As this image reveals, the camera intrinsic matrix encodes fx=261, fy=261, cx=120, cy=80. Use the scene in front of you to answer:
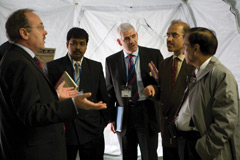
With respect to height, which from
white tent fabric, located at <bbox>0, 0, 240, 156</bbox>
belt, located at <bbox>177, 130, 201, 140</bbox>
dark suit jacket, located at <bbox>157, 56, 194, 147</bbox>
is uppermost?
white tent fabric, located at <bbox>0, 0, 240, 156</bbox>

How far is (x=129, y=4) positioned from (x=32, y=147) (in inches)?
123

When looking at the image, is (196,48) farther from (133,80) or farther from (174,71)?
(133,80)

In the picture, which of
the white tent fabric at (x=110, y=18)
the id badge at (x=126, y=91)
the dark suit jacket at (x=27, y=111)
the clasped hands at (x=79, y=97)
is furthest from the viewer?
the white tent fabric at (x=110, y=18)

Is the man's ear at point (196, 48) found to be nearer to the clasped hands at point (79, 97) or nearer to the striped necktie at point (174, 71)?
the striped necktie at point (174, 71)

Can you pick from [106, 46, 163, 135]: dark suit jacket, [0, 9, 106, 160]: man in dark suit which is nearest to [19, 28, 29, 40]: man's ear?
[0, 9, 106, 160]: man in dark suit

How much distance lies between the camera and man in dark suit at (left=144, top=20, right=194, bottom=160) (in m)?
2.41

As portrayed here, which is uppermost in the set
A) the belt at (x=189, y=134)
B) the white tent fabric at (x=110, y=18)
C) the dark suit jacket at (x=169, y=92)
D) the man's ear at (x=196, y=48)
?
the white tent fabric at (x=110, y=18)

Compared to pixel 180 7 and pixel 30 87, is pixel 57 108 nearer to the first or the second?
pixel 30 87

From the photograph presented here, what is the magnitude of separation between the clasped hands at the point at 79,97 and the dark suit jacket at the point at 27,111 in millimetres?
55

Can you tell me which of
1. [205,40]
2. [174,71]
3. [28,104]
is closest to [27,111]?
[28,104]

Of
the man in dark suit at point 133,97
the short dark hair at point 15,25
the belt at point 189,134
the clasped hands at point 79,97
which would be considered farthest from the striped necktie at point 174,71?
the short dark hair at point 15,25

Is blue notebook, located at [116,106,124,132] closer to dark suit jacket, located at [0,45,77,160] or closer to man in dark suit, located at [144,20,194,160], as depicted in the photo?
man in dark suit, located at [144,20,194,160]

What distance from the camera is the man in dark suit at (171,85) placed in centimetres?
241

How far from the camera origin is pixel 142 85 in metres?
2.96
